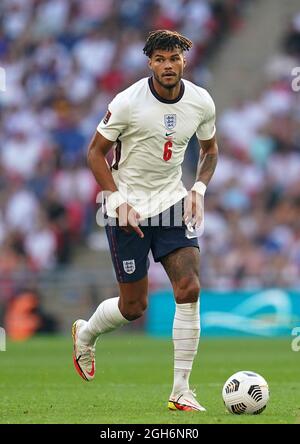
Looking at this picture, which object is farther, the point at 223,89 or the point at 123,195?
the point at 223,89

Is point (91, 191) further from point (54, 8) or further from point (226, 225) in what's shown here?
point (54, 8)

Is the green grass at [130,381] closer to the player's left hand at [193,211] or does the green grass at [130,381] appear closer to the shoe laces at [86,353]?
the shoe laces at [86,353]

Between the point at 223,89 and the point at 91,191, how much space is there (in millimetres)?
4006

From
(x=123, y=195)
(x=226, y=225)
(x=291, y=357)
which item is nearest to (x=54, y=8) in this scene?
(x=226, y=225)

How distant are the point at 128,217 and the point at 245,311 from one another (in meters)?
10.2

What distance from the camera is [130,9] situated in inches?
891

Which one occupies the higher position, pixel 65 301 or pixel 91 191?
pixel 91 191

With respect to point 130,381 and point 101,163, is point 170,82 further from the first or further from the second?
point 130,381

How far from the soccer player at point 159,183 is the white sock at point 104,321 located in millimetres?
126

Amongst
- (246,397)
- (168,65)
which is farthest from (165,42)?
(246,397)

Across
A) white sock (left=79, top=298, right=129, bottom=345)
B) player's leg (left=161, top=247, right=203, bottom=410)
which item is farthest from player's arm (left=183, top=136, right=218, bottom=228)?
white sock (left=79, top=298, right=129, bottom=345)

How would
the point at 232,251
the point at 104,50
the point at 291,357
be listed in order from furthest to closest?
1. the point at 104,50
2. the point at 232,251
3. the point at 291,357

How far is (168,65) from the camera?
27.4 feet

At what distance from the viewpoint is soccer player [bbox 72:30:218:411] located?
834 cm
